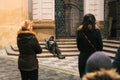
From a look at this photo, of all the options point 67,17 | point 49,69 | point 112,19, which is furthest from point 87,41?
point 67,17

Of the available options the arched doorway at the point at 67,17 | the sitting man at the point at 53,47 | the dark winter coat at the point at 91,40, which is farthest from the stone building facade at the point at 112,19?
the dark winter coat at the point at 91,40

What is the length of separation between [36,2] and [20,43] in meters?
12.0

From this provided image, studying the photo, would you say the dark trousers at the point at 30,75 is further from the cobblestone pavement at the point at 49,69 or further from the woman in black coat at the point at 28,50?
the cobblestone pavement at the point at 49,69

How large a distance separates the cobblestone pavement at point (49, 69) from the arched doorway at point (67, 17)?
431cm

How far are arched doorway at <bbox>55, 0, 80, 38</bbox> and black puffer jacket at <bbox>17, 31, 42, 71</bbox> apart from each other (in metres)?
12.8

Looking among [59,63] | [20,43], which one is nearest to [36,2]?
[59,63]

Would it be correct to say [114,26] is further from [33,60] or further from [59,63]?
[33,60]

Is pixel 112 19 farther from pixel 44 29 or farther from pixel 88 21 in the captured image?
pixel 88 21

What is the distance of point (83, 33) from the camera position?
6.91 meters

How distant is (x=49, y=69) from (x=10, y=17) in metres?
8.15

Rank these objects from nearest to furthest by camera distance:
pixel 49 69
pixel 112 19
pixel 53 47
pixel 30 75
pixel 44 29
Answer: pixel 30 75
pixel 49 69
pixel 53 47
pixel 112 19
pixel 44 29

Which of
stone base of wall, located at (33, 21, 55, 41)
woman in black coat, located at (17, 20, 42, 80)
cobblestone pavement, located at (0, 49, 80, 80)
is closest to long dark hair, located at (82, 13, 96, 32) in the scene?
woman in black coat, located at (17, 20, 42, 80)

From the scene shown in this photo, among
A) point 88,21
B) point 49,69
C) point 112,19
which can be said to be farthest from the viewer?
point 112,19

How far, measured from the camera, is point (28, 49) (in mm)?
7309
